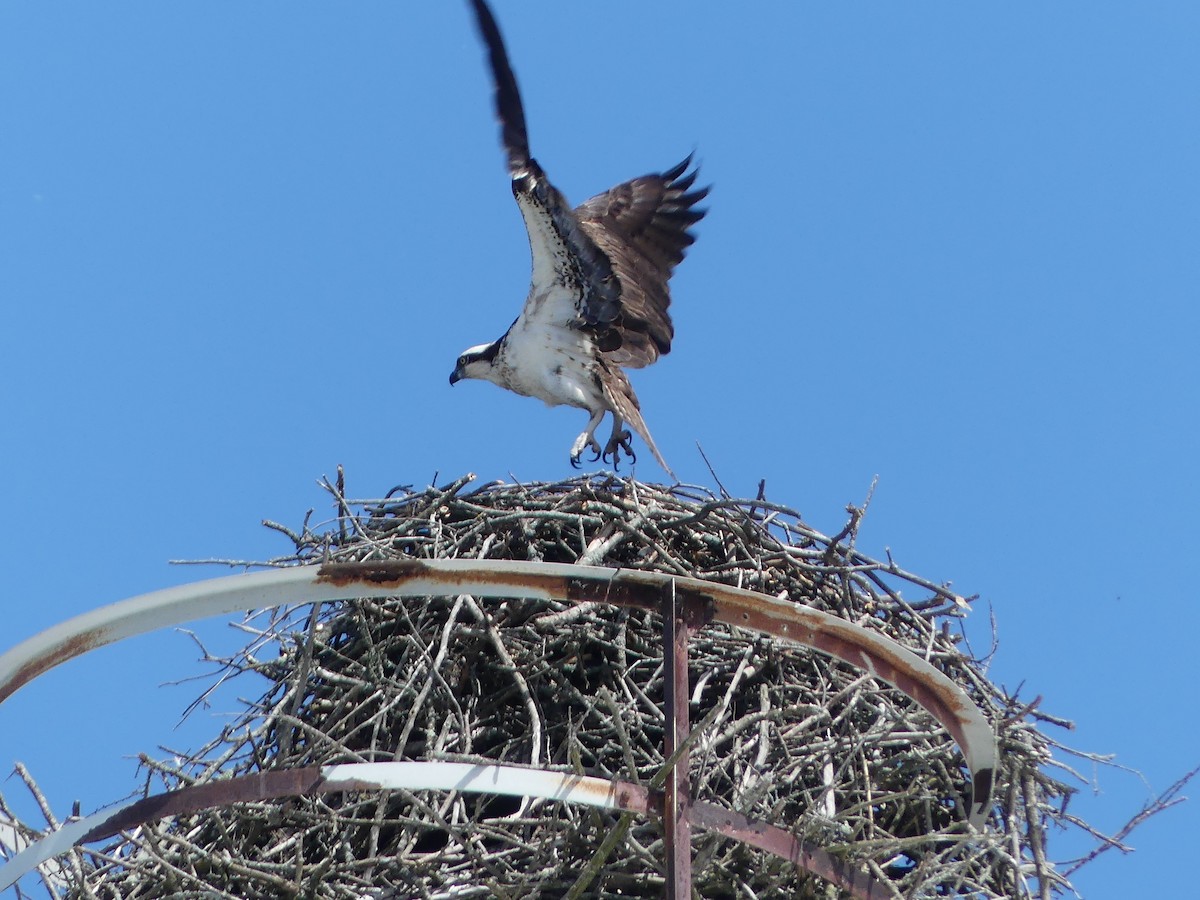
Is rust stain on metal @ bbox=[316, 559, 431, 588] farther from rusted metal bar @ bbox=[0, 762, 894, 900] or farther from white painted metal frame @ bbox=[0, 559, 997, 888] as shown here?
rusted metal bar @ bbox=[0, 762, 894, 900]

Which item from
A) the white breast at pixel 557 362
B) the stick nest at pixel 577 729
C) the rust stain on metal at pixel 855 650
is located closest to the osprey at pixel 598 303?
the white breast at pixel 557 362

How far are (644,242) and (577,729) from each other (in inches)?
142

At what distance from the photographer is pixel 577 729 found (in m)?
5.27

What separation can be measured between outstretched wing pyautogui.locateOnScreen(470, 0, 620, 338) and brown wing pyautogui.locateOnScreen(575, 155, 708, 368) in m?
0.16

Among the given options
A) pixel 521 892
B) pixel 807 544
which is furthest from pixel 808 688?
pixel 521 892

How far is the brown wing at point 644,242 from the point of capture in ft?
26.4

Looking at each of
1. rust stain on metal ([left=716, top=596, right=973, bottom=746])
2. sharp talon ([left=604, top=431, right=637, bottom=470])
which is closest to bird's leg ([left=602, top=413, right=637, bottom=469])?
sharp talon ([left=604, top=431, right=637, bottom=470])

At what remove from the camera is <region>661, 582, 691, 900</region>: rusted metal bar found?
3.52 metres

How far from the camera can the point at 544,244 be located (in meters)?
7.54

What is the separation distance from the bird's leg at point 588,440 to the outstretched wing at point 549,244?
43cm

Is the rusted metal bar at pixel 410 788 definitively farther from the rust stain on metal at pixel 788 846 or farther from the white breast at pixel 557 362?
the white breast at pixel 557 362

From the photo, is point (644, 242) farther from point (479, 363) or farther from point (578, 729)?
point (578, 729)

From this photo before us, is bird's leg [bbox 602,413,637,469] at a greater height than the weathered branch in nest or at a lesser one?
greater

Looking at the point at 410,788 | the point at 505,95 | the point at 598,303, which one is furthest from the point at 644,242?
the point at 410,788
